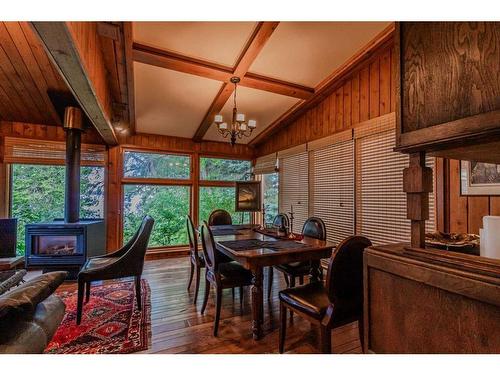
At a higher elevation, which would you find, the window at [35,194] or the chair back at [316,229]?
the window at [35,194]

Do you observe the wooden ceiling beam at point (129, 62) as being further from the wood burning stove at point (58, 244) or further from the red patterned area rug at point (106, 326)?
the red patterned area rug at point (106, 326)

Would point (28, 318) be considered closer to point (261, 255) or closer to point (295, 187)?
point (261, 255)

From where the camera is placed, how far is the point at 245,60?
308 cm

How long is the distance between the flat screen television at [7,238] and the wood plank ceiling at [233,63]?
7.68ft

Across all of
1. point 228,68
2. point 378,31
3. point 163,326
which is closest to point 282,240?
point 163,326

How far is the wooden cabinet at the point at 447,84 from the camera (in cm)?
60

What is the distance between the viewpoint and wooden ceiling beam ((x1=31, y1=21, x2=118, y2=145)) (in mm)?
1462

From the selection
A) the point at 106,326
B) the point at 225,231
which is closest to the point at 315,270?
the point at 225,231

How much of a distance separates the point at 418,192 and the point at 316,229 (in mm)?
2295

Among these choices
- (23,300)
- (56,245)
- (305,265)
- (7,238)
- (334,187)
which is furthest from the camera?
(334,187)

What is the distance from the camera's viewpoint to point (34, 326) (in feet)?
4.03

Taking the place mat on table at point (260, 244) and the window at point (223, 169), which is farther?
the window at point (223, 169)

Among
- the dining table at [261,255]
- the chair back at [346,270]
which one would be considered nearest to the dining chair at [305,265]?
the dining table at [261,255]
